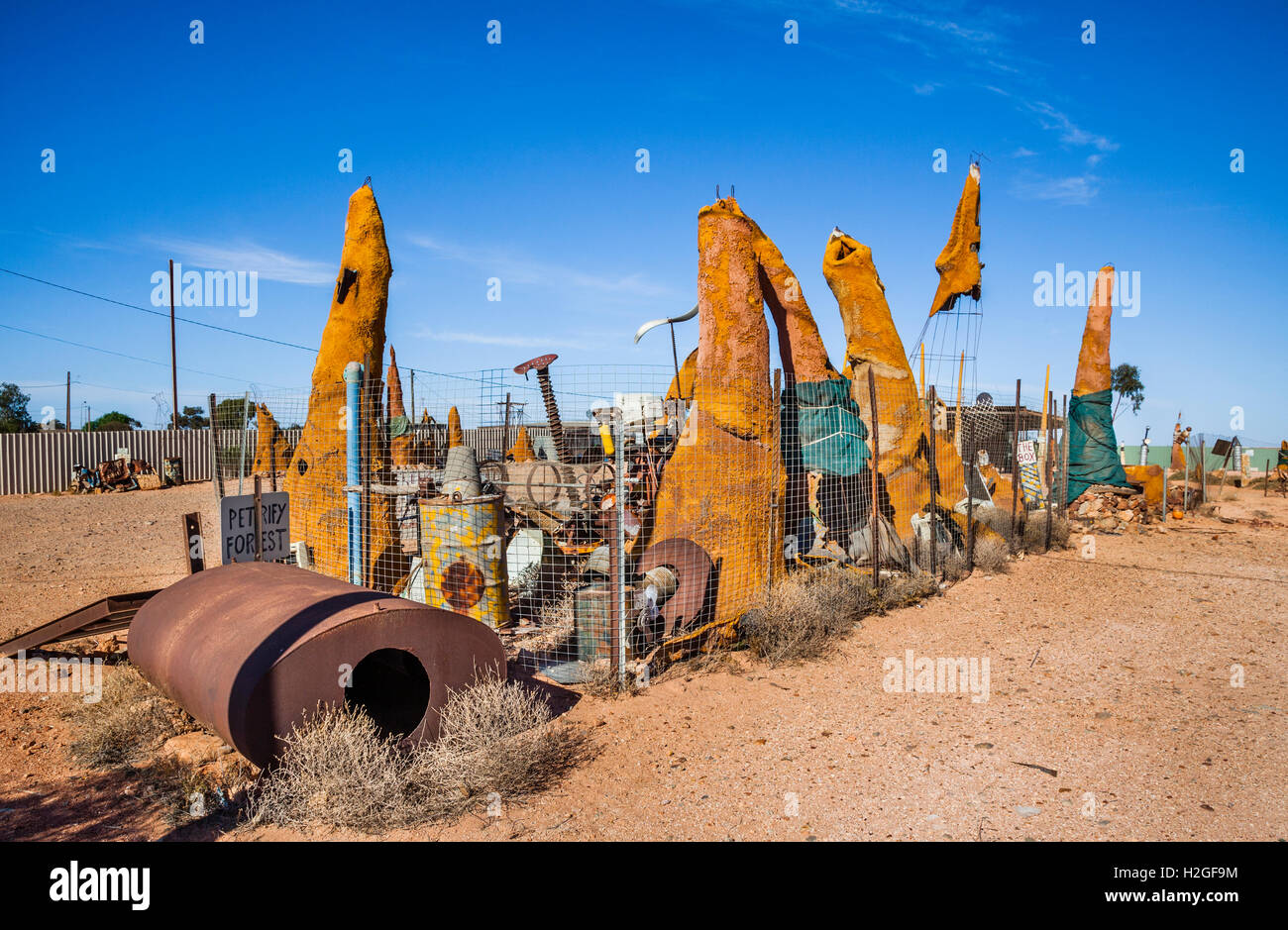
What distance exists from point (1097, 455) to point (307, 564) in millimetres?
16364

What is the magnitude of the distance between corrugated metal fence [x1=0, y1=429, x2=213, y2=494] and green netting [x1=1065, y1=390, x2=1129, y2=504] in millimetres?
21655

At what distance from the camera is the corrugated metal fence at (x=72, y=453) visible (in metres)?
21.8

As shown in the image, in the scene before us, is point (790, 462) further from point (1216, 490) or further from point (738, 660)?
point (1216, 490)

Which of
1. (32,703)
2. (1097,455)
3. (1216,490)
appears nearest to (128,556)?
(32,703)

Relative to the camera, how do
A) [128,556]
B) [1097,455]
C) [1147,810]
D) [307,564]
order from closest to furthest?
[1147,810] < [307,564] < [128,556] < [1097,455]

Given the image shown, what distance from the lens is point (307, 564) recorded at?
8.43 meters

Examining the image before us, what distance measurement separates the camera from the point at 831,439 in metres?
9.59

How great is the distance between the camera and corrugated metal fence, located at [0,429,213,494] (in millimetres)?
21766

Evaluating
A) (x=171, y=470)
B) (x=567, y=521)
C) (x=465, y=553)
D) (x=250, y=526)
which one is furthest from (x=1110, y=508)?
(x=171, y=470)

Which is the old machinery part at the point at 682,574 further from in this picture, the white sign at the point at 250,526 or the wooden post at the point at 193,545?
the wooden post at the point at 193,545
